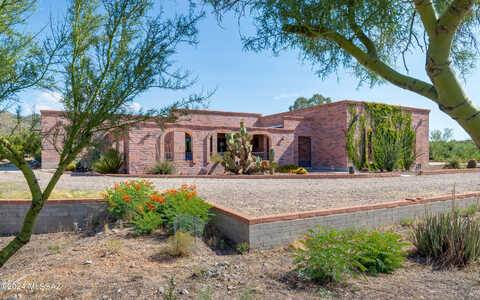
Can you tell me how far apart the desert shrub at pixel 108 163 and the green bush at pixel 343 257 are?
12844 mm

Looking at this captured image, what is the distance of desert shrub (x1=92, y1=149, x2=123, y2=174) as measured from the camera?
14016mm

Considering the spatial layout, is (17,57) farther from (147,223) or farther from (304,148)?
(304,148)

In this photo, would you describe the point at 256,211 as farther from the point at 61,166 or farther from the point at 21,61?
the point at 21,61

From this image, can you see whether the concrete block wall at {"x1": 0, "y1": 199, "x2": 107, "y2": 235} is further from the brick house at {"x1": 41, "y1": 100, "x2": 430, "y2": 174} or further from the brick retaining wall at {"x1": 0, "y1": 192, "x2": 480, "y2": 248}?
the brick house at {"x1": 41, "y1": 100, "x2": 430, "y2": 174}

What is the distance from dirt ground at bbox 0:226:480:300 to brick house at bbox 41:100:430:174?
992cm

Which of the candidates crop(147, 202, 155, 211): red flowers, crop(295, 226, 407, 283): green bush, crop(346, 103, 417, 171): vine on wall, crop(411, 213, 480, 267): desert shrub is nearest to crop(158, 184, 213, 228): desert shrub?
crop(147, 202, 155, 211): red flowers

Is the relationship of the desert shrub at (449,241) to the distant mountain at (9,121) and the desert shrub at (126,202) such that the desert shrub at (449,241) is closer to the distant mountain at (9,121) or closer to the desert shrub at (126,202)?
the desert shrub at (126,202)

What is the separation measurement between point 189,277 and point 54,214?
387 cm

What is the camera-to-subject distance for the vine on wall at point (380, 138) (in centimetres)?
1883

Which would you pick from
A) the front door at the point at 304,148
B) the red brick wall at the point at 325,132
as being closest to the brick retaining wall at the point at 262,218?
the red brick wall at the point at 325,132

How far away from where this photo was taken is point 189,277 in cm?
344

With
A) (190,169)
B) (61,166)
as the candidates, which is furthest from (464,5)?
(190,169)

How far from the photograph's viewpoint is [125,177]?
12922mm

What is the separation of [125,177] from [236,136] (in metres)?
5.82
